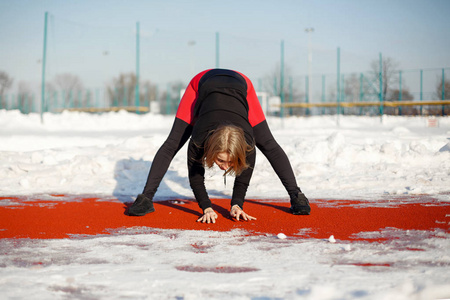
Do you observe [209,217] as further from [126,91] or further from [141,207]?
[126,91]

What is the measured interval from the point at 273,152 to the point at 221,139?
93cm

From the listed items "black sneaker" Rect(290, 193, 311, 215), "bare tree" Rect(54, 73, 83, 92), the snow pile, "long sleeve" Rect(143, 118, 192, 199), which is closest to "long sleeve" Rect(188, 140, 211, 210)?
"long sleeve" Rect(143, 118, 192, 199)

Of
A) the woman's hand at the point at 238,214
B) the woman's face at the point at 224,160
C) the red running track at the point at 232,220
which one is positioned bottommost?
the red running track at the point at 232,220

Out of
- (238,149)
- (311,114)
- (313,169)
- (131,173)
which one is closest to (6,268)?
(238,149)

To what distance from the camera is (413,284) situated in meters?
1.88

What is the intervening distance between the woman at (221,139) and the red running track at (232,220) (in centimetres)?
16

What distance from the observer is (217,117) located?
327cm

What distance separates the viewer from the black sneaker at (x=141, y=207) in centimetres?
377

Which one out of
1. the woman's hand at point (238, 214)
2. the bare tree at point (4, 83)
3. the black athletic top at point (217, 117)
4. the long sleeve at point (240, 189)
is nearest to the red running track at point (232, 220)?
the woman's hand at point (238, 214)

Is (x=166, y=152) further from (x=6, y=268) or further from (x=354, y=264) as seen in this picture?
(x=354, y=264)

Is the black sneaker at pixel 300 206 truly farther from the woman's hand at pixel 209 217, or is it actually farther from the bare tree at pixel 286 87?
the bare tree at pixel 286 87

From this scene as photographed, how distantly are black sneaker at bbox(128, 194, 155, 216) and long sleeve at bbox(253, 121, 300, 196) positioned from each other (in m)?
1.03

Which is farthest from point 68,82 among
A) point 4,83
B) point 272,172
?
point 272,172

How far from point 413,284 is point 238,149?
1.45 meters
